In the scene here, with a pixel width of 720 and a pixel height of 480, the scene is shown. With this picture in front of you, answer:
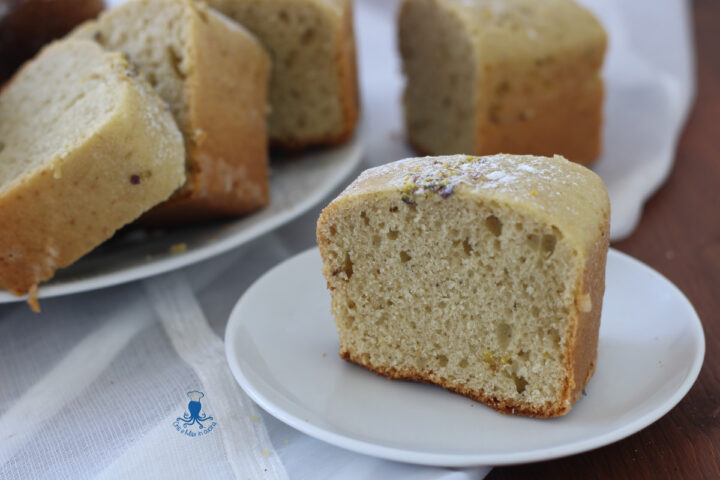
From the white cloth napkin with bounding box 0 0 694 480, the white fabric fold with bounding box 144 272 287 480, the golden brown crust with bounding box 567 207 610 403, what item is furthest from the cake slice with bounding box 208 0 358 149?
the golden brown crust with bounding box 567 207 610 403

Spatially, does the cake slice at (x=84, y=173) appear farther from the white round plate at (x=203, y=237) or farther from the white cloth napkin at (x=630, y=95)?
the white cloth napkin at (x=630, y=95)

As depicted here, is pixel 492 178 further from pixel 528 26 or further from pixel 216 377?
pixel 528 26

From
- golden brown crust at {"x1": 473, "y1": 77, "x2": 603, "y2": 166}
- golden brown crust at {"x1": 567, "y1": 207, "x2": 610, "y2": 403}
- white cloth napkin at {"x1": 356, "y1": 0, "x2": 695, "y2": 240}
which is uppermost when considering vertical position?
golden brown crust at {"x1": 567, "y1": 207, "x2": 610, "y2": 403}

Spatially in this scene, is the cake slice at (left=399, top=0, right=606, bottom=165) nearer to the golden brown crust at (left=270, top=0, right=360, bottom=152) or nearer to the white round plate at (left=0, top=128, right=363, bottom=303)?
the golden brown crust at (left=270, top=0, right=360, bottom=152)

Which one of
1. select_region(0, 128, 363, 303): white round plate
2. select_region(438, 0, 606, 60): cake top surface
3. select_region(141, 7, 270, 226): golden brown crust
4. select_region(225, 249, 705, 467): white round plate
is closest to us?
select_region(225, 249, 705, 467): white round plate

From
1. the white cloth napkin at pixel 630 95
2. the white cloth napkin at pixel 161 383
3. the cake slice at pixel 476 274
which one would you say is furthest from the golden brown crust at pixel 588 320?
the white cloth napkin at pixel 630 95

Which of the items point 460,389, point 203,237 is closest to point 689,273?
point 460,389
